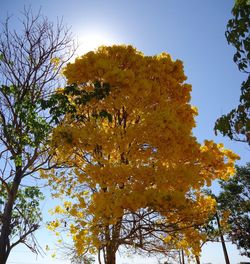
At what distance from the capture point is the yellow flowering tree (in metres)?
7.50

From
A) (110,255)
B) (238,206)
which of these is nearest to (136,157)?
(110,255)

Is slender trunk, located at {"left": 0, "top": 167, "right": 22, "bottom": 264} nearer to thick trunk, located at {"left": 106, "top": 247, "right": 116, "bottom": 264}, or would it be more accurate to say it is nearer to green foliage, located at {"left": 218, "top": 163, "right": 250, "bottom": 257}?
thick trunk, located at {"left": 106, "top": 247, "right": 116, "bottom": 264}

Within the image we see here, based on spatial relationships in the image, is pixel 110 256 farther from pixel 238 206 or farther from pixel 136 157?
pixel 238 206

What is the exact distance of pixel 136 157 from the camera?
28.9 ft

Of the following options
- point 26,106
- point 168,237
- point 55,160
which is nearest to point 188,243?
point 168,237

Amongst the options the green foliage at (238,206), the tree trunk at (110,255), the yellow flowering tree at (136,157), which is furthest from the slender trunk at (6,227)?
the green foliage at (238,206)

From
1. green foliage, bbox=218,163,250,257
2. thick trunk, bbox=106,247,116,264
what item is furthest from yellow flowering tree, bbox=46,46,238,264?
green foliage, bbox=218,163,250,257

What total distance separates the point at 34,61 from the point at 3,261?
5.19 m

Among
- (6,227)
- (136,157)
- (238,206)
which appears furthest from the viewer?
(238,206)

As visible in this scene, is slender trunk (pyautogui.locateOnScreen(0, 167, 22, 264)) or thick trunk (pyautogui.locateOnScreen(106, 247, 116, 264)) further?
thick trunk (pyautogui.locateOnScreen(106, 247, 116, 264))

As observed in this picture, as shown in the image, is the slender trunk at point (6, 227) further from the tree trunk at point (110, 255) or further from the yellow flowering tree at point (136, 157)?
the tree trunk at point (110, 255)

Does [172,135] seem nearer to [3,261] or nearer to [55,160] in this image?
[55,160]

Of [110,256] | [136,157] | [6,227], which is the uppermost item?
Result: [136,157]

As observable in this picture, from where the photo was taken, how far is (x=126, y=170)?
7539 millimetres
